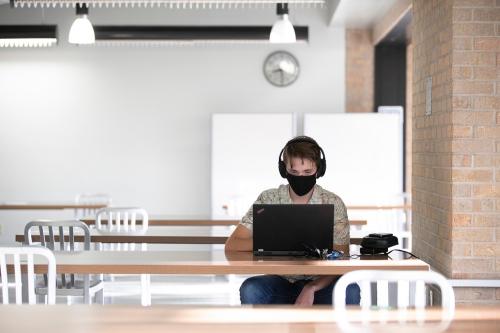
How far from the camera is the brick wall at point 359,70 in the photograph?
972 centimetres

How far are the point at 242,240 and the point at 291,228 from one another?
0.36m

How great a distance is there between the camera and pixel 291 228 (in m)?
3.66

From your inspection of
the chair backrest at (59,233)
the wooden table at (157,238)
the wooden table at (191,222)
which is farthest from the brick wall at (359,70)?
the chair backrest at (59,233)

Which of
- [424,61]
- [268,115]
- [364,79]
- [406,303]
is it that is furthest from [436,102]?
[364,79]

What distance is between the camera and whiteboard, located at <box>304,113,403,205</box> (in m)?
9.13

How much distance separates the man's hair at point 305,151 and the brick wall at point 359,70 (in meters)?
5.84

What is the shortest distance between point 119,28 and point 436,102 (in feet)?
16.6

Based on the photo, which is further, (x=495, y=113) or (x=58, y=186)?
(x=58, y=186)

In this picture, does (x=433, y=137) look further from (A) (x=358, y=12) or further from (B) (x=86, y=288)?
(A) (x=358, y=12)

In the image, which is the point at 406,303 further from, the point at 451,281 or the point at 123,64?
the point at 123,64

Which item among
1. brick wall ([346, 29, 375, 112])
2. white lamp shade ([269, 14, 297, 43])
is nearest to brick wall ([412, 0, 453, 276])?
white lamp shade ([269, 14, 297, 43])

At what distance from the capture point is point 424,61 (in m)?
4.98

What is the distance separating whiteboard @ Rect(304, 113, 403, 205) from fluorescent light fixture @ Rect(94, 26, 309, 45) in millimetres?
1050

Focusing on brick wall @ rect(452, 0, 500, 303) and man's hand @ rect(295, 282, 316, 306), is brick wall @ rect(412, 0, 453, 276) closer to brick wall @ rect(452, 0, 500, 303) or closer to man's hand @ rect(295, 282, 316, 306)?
brick wall @ rect(452, 0, 500, 303)
